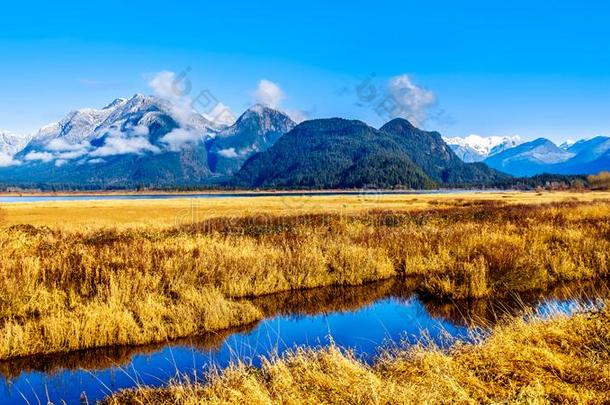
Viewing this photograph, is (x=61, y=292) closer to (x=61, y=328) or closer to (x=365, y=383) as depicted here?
(x=61, y=328)

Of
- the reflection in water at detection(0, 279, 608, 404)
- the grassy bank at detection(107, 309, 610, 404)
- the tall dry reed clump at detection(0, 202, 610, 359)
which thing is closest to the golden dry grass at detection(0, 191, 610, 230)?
the tall dry reed clump at detection(0, 202, 610, 359)

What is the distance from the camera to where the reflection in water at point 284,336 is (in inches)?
437

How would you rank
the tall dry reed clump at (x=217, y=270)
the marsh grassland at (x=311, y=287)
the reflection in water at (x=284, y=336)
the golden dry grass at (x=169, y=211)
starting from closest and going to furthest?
the marsh grassland at (x=311, y=287) < the reflection in water at (x=284, y=336) < the tall dry reed clump at (x=217, y=270) < the golden dry grass at (x=169, y=211)

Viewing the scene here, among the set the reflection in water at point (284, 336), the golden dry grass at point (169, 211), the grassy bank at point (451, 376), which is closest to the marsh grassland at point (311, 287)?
the grassy bank at point (451, 376)

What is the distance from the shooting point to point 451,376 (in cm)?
795

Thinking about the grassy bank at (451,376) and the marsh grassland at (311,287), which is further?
the marsh grassland at (311,287)

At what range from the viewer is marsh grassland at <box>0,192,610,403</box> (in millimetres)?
7926

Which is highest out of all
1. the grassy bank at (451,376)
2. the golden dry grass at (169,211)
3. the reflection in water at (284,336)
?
the golden dry grass at (169,211)

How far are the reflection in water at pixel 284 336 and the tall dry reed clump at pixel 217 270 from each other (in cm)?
63

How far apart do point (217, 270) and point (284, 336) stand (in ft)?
18.0

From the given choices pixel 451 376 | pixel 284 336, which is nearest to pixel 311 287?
pixel 284 336

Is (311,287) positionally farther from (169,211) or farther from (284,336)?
(169,211)

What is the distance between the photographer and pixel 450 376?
788 centimetres

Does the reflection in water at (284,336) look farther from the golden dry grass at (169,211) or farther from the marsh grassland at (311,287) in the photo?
the golden dry grass at (169,211)
